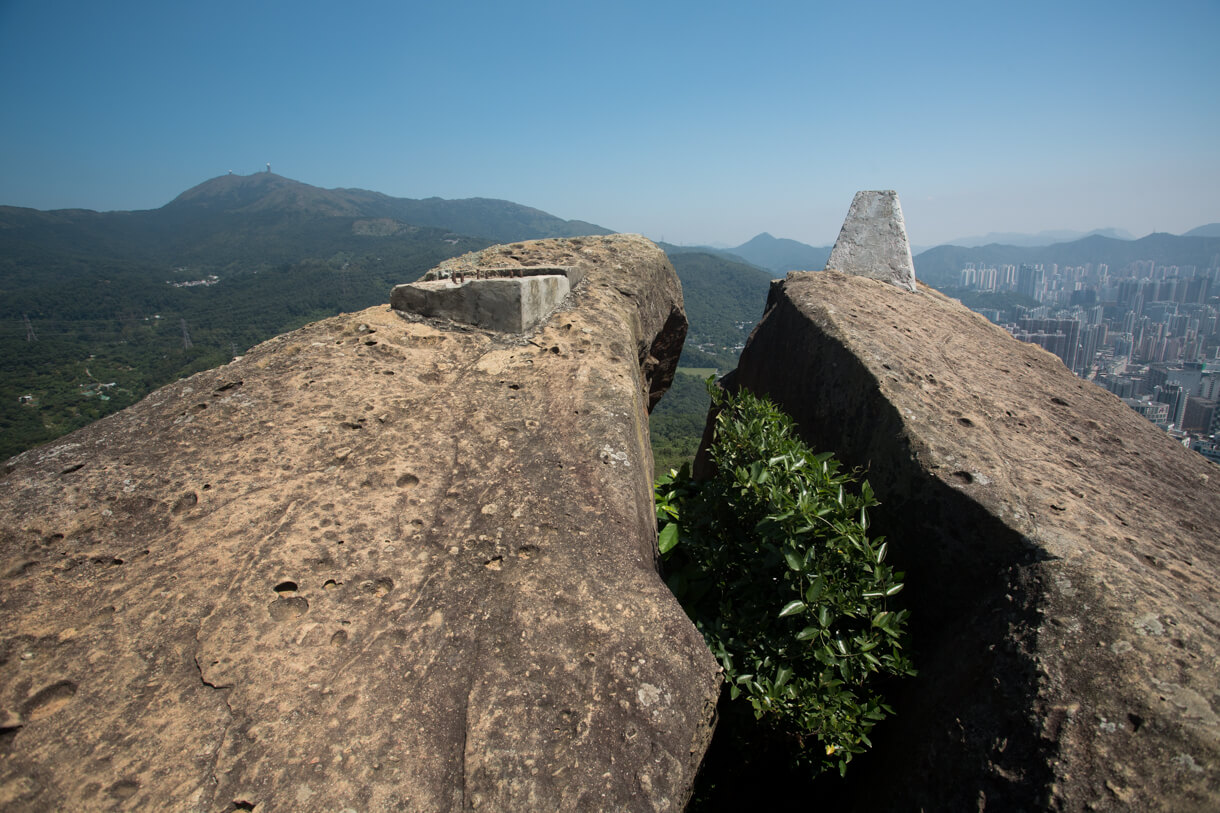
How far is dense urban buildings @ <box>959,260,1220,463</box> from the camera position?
1811 cm

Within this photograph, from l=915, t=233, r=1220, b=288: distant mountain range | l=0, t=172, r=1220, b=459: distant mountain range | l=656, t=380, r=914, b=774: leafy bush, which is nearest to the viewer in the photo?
l=656, t=380, r=914, b=774: leafy bush

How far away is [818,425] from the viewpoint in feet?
13.3

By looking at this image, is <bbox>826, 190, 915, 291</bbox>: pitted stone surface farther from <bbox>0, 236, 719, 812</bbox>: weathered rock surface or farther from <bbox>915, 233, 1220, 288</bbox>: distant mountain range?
<bbox>915, 233, 1220, 288</bbox>: distant mountain range

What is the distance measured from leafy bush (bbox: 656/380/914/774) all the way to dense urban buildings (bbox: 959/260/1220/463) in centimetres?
374

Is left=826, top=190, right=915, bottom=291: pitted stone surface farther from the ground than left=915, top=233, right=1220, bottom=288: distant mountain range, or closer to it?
closer to it

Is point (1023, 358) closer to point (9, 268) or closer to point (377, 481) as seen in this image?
point (377, 481)

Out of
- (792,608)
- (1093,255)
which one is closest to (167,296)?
(792,608)

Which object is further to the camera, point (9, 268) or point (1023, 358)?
point (9, 268)

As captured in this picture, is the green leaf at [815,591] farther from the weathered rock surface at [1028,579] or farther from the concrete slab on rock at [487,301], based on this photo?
the concrete slab on rock at [487,301]

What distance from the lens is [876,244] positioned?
650cm

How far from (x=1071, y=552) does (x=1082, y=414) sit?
219 centimetres

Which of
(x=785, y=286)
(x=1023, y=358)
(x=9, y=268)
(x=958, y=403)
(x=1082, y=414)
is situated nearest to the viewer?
(x=958, y=403)

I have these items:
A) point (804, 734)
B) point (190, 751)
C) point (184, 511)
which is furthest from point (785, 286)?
point (190, 751)

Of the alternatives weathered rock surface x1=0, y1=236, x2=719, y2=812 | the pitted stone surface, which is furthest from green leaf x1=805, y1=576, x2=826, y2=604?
the pitted stone surface
